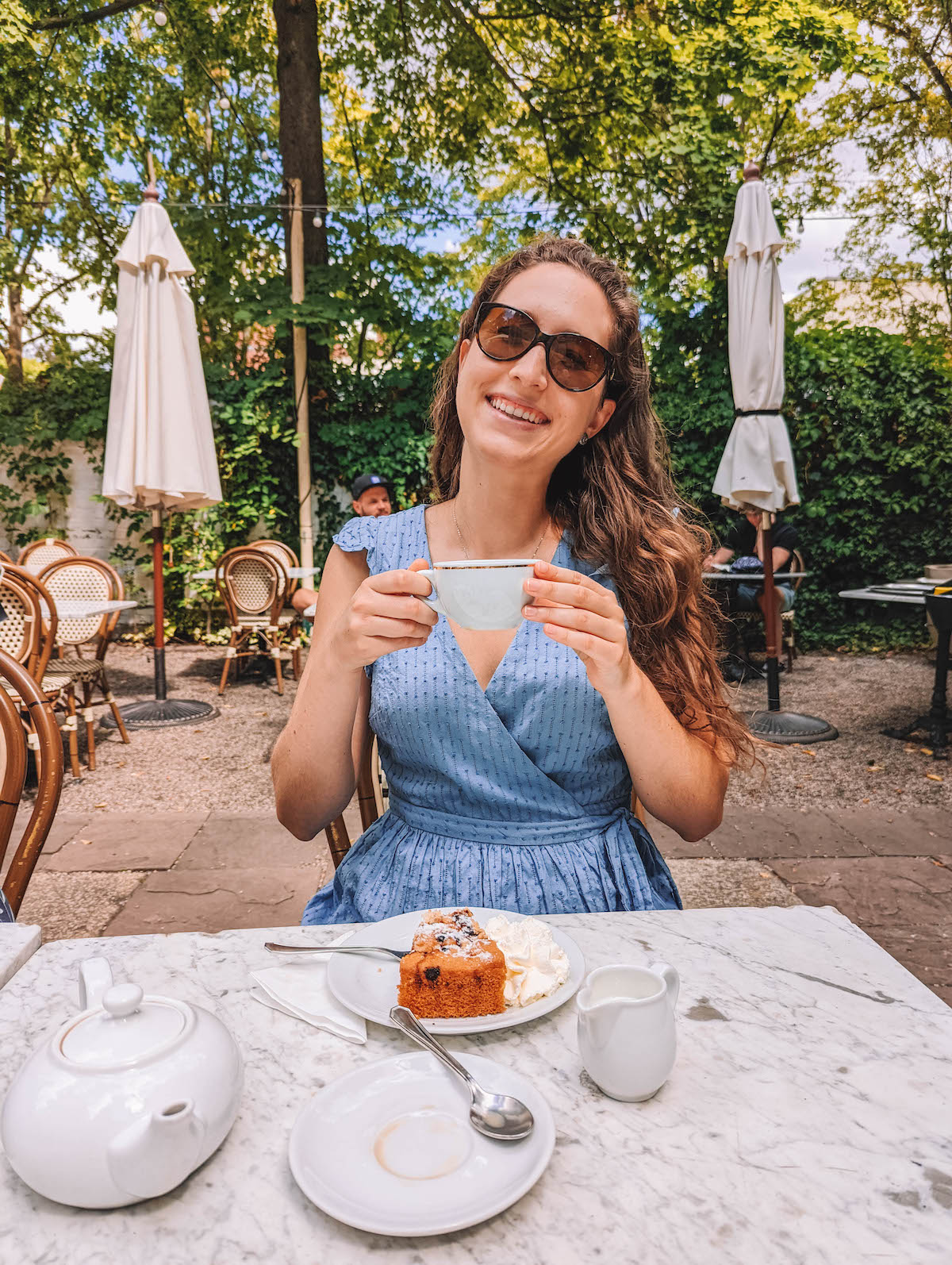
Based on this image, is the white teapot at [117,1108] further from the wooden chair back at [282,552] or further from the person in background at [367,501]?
the wooden chair back at [282,552]

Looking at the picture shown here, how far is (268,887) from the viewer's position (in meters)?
3.39

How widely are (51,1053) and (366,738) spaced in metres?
1.13

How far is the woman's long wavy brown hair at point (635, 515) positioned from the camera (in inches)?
63.2

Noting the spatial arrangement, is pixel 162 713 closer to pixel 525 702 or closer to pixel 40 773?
pixel 40 773

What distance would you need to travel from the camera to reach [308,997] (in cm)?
94

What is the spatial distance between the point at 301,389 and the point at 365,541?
7505 millimetres

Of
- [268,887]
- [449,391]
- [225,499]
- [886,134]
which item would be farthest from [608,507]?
[886,134]

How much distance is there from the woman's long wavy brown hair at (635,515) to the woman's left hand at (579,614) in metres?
0.46

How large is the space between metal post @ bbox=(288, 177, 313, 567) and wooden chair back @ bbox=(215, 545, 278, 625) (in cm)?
198

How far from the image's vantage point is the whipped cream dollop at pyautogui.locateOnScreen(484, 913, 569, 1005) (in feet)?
3.00

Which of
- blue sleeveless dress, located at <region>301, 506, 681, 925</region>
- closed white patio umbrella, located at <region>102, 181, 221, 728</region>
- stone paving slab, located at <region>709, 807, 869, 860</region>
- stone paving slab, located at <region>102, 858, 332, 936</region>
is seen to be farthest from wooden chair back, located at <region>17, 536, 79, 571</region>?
blue sleeveless dress, located at <region>301, 506, 681, 925</region>

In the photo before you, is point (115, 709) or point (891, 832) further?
point (115, 709)

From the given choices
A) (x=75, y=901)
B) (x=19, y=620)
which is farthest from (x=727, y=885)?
(x=19, y=620)

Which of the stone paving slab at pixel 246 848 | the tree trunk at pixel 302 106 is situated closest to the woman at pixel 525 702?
the stone paving slab at pixel 246 848
